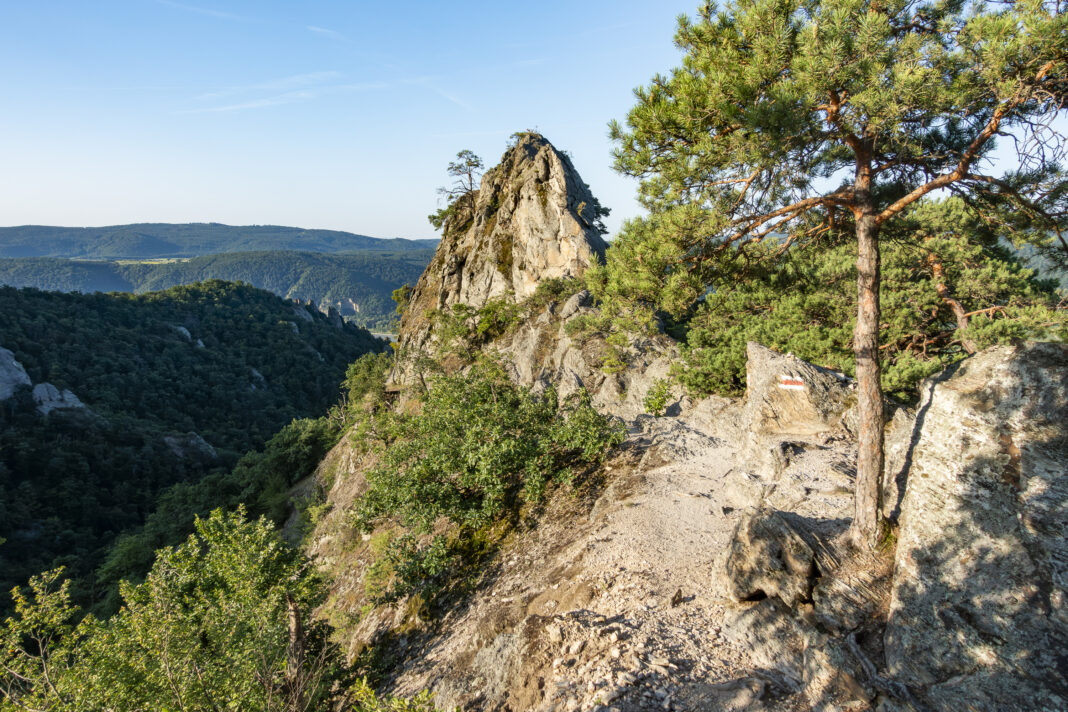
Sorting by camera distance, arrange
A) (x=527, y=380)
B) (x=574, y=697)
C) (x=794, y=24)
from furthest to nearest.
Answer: (x=527, y=380), (x=794, y=24), (x=574, y=697)

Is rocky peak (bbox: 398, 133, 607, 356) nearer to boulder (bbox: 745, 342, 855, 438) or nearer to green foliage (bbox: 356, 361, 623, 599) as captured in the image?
boulder (bbox: 745, 342, 855, 438)

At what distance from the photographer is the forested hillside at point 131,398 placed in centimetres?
4866

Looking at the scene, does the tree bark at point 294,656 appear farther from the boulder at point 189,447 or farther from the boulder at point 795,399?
the boulder at point 189,447

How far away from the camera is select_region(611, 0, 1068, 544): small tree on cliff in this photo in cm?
464

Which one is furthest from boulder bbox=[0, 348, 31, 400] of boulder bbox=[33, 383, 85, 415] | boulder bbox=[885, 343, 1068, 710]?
boulder bbox=[885, 343, 1068, 710]

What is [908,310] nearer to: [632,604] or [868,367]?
[868,367]

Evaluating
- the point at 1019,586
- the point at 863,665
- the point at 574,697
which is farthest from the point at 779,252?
the point at 574,697

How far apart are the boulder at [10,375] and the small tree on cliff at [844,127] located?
83257 mm

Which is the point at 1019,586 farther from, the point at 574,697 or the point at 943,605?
the point at 574,697

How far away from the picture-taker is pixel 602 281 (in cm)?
1028

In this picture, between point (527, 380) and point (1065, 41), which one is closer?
point (1065, 41)

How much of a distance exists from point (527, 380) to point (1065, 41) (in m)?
17.5

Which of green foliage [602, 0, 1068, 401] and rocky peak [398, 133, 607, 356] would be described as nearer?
green foliage [602, 0, 1068, 401]

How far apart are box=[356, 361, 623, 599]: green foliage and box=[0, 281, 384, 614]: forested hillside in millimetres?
36532
